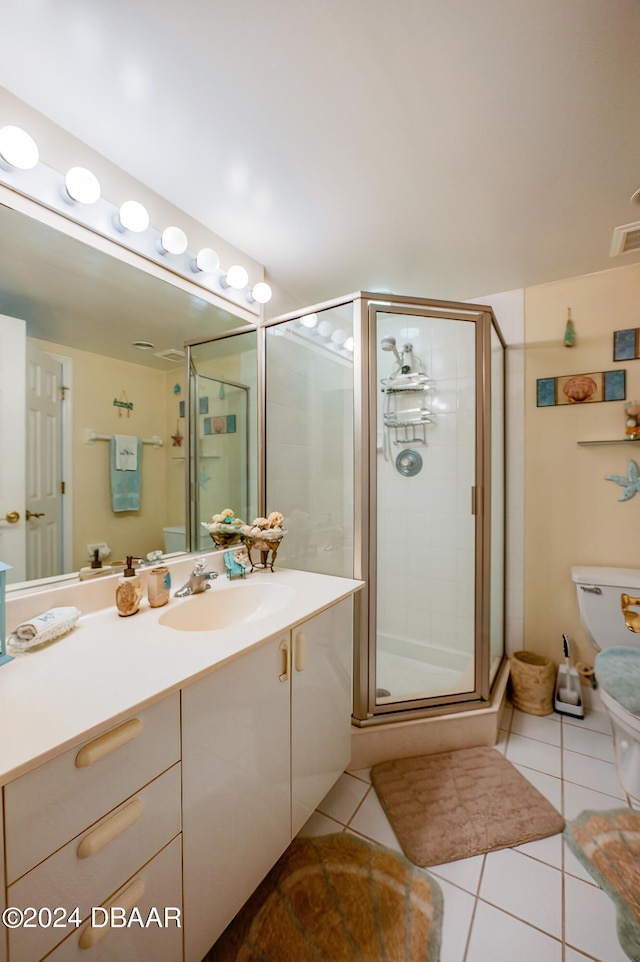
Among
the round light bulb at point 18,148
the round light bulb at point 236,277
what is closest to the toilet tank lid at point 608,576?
the round light bulb at point 236,277

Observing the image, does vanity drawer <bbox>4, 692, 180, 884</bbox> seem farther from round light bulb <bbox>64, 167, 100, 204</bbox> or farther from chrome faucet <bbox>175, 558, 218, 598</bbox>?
round light bulb <bbox>64, 167, 100, 204</bbox>

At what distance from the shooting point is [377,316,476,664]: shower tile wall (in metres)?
1.93

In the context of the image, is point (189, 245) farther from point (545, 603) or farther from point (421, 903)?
point (545, 603)

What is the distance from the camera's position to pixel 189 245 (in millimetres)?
1526

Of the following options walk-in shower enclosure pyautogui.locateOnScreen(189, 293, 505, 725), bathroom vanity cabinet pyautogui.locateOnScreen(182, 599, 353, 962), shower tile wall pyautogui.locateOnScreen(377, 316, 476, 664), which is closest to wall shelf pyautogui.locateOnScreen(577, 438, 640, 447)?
A: walk-in shower enclosure pyautogui.locateOnScreen(189, 293, 505, 725)

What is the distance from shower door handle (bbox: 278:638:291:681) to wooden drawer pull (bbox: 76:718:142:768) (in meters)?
0.42

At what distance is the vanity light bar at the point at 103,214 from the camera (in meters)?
0.99

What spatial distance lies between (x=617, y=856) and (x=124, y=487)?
1958mm

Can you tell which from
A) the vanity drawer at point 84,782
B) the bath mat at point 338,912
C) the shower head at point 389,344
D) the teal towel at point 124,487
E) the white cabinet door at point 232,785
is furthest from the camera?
the shower head at point 389,344

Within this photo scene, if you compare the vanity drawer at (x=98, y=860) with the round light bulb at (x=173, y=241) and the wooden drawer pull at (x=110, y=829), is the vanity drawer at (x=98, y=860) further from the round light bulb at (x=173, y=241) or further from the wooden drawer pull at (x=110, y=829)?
the round light bulb at (x=173, y=241)

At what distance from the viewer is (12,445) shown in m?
0.98

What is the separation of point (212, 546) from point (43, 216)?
3.92 ft

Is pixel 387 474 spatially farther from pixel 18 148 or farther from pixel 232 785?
pixel 18 148

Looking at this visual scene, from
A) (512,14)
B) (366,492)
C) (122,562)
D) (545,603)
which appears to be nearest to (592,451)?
(545,603)
